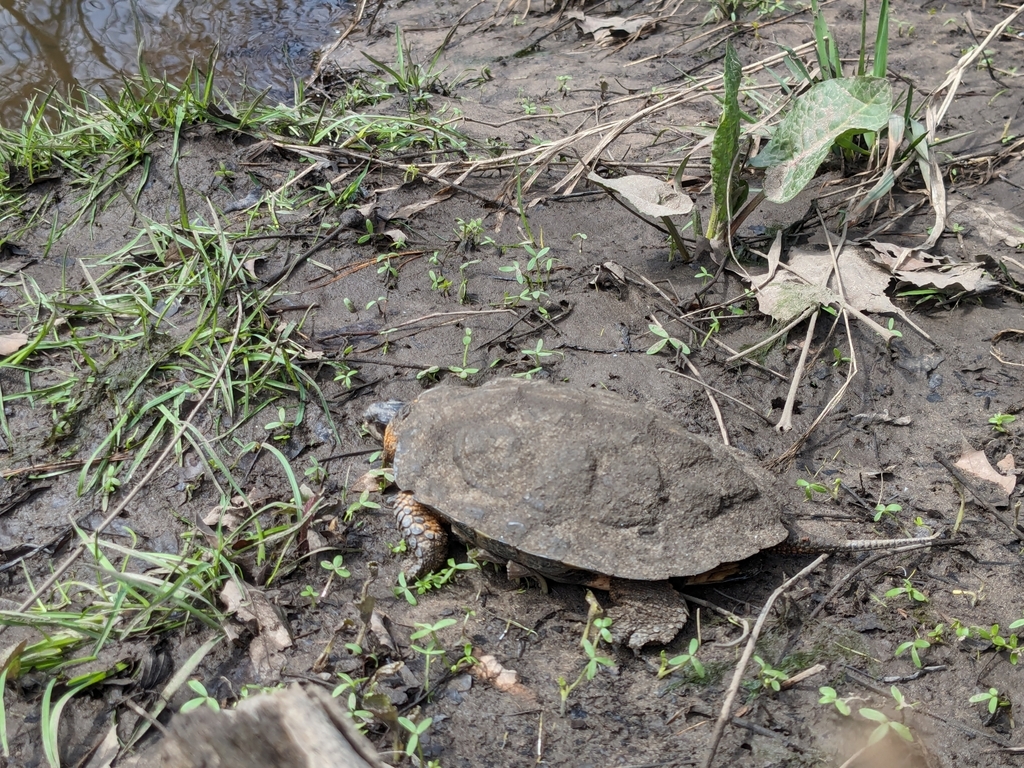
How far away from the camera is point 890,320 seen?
Result: 3.66m

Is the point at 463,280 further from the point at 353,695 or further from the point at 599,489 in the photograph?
the point at 353,695

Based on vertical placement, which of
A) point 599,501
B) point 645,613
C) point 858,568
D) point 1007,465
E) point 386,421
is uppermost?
point 386,421

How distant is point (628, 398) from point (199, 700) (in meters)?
2.19

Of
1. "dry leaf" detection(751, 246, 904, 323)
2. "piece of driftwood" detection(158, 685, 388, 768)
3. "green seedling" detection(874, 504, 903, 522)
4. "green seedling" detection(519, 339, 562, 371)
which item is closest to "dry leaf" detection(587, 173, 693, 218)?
"dry leaf" detection(751, 246, 904, 323)

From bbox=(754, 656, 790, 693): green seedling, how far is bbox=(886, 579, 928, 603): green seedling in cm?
55

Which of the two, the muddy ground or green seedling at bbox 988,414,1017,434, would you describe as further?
green seedling at bbox 988,414,1017,434

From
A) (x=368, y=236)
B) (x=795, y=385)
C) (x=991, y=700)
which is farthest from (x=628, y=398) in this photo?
(x=368, y=236)

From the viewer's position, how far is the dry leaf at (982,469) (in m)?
3.01

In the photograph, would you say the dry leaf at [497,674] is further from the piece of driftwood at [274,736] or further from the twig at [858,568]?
the twig at [858,568]

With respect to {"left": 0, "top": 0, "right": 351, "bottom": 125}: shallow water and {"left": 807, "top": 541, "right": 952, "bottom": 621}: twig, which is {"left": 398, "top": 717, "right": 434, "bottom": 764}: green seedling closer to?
{"left": 807, "top": 541, "right": 952, "bottom": 621}: twig

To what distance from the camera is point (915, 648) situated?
8.18 feet

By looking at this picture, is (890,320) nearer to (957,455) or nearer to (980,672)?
(957,455)

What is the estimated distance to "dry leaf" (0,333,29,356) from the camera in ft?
12.8

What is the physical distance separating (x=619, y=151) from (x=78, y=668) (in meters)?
4.32
